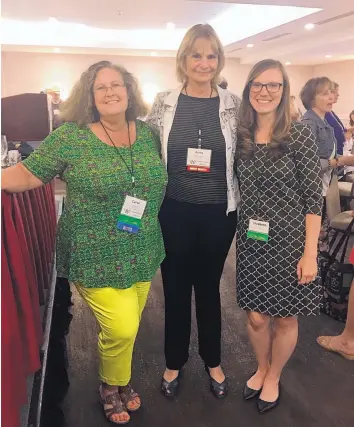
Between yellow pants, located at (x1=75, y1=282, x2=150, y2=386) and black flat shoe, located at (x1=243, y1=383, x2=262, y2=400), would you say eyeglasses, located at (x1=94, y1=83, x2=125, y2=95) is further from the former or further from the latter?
black flat shoe, located at (x1=243, y1=383, x2=262, y2=400)

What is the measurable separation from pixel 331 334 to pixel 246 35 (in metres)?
6.79

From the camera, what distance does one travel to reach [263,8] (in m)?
7.08

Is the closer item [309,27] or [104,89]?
[104,89]

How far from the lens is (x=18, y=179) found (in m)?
1.45

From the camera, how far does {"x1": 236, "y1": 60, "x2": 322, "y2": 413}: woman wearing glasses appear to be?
1593mm

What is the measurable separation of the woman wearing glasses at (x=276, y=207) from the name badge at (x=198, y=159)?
4.9 inches

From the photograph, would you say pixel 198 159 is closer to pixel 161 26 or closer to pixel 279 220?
pixel 279 220

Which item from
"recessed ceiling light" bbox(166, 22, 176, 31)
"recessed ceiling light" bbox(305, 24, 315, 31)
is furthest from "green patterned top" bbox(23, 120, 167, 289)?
"recessed ceiling light" bbox(166, 22, 176, 31)

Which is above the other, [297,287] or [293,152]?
[293,152]

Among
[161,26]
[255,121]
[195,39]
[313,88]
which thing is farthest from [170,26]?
[255,121]

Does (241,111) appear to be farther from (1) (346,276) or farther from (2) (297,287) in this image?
(1) (346,276)

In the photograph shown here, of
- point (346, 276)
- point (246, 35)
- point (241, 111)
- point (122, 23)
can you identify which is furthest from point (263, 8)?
point (241, 111)

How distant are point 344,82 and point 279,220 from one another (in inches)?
482

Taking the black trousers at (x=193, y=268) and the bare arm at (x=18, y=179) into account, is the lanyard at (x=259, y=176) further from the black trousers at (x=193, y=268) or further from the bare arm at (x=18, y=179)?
the bare arm at (x=18, y=179)
